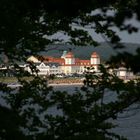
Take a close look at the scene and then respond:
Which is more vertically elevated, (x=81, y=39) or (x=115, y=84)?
(x=81, y=39)

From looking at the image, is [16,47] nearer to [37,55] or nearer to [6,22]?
[37,55]

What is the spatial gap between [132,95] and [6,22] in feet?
11.0

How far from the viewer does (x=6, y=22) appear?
15.0 ft

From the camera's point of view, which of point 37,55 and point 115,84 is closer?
point 115,84

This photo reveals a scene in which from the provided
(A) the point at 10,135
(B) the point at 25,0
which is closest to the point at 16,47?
(A) the point at 10,135

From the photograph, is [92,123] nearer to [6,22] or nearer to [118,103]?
[118,103]

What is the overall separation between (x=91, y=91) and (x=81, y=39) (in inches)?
41.6

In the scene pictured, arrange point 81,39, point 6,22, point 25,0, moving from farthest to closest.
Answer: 1. point 81,39
2. point 6,22
3. point 25,0

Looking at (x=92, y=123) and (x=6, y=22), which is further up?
(x=6, y=22)

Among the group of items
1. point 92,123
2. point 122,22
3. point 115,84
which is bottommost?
point 92,123

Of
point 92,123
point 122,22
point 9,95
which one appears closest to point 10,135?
point 122,22

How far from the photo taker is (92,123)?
7457 millimetres

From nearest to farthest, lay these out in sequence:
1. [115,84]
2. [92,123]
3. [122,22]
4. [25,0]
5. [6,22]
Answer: [122,22], [25,0], [6,22], [92,123], [115,84]

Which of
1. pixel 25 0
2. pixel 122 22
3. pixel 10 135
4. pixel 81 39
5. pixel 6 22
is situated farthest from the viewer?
pixel 81 39
